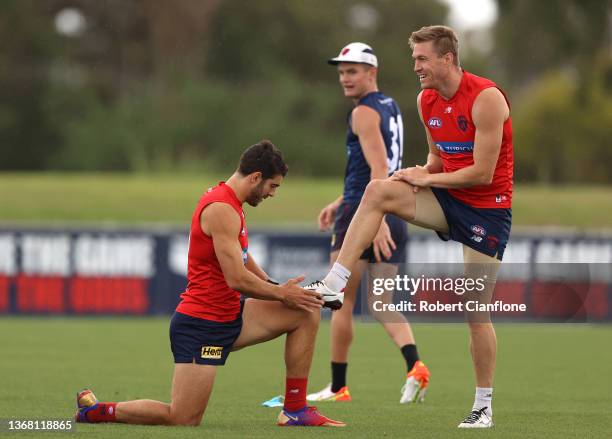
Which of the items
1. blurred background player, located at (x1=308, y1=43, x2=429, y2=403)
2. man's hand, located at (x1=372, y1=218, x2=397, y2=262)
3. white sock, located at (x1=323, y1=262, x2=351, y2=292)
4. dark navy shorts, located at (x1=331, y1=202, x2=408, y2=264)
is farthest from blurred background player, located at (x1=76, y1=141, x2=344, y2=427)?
dark navy shorts, located at (x1=331, y1=202, x2=408, y2=264)

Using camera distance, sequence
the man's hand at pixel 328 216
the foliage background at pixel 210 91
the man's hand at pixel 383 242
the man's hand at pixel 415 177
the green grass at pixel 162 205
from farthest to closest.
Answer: the foliage background at pixel 210 91 < the green grass at pixel 162 205 < the man's hand at pixel 328 216 < the man's hand at pixel 383 242 < the man's hand at pixel 415 177

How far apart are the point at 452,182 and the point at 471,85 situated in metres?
0.62

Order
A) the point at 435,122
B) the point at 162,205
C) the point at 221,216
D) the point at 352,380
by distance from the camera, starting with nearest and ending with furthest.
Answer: the point at 221,216 → the point at 435,122 → the point at 352,380 → the point at 162,205

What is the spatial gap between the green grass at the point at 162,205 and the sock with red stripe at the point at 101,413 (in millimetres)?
15511

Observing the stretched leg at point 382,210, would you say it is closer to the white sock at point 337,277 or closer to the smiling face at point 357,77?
the white sock at point 337,277

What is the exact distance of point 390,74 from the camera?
48.5 meters

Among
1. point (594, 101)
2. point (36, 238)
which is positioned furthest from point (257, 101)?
point (36, 238)

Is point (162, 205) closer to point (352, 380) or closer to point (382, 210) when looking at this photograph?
point (352, 380)

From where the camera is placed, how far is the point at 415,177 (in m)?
8.19

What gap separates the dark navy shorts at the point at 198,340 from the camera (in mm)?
7953

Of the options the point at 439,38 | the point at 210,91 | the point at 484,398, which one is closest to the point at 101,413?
the point at 484,398

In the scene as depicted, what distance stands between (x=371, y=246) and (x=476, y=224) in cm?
223

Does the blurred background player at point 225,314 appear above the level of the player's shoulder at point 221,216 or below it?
below

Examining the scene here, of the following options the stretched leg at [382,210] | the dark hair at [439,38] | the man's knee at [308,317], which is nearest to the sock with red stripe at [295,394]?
the man's knee at [308,317]
